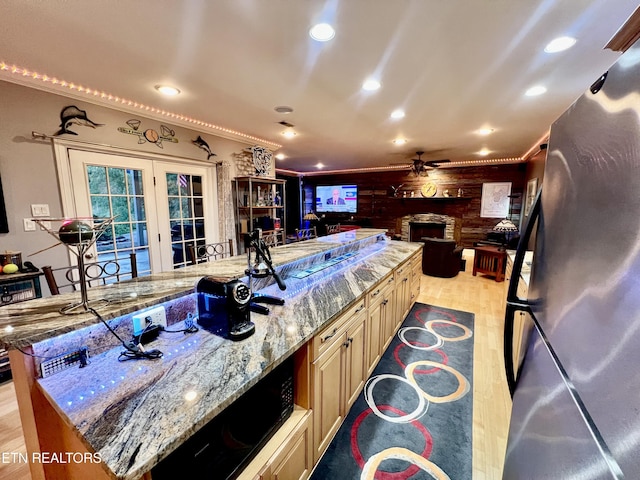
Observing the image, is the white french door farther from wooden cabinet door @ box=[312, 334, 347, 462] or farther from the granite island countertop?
wooden cabinet door @ box=[312, 334, 347, 462]

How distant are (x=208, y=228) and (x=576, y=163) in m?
4.24

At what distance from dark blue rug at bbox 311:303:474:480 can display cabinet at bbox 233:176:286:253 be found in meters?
3.07

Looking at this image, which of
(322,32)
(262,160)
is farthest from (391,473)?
(262,160)

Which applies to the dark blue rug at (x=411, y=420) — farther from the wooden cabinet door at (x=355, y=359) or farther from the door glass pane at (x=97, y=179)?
the door glass pane at (x=97, y=179)

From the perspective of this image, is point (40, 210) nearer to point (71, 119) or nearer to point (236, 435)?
point (71, 119)

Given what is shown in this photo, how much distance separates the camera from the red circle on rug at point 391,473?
4.79 ft

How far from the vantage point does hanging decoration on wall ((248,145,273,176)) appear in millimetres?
4559

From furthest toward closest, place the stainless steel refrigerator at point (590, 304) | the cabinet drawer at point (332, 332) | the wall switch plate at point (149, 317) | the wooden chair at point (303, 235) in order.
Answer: the wooden chair at point (303, 235) < the cabinet drawer at point (332, 332) < the wall switch plate at point (149, 317) < the stainless steel refrigerator at point (590, 304)

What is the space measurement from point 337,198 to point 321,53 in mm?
7135

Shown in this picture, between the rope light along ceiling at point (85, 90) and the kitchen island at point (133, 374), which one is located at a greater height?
the rope light along ceiling at point (85, 90)

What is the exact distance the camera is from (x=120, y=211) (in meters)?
3.18

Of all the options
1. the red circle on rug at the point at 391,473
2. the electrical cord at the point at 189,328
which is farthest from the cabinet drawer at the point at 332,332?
Result: the red circle on rug at the point at 391,473

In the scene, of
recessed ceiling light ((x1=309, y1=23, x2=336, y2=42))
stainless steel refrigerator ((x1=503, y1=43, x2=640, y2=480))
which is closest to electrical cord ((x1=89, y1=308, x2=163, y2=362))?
stainless steel refrigerator ((x1=503, y1=43, x2=640, y2=480))

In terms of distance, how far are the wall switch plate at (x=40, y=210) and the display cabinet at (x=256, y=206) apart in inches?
89.4
